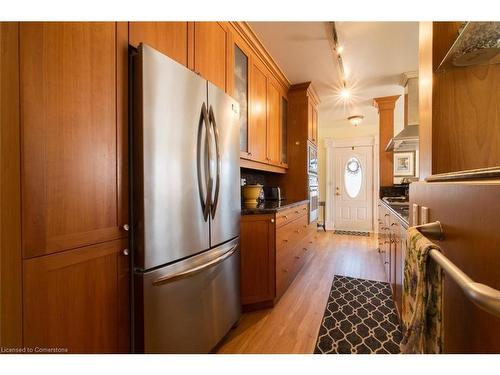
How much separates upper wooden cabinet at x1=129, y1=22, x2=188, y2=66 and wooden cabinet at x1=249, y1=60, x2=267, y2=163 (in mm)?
1066

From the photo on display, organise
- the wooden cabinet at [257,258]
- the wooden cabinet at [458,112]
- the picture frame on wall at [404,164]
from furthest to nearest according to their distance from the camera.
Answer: the picture frame on wall at [404,164]
the wooden cabinet at [257,258]
the wooden cabinet at [458,112]

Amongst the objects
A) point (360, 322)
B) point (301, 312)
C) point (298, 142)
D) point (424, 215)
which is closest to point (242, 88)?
point (298, 142)

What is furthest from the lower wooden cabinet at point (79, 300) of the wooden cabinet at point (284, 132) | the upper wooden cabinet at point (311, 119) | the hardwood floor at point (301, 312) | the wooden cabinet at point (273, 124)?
the upper wooden cabinet at point (311, 119)

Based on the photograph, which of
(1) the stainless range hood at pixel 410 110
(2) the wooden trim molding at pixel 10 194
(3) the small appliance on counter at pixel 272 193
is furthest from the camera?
(3) the small appliance on counter at pixel 272 193

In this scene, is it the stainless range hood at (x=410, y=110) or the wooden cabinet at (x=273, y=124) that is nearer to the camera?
the wooden cabinet at (x=273, y=124)

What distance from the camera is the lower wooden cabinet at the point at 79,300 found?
756mm

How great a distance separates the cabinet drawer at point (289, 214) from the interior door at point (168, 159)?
89 cm

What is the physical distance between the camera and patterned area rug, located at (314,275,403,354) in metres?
1.52

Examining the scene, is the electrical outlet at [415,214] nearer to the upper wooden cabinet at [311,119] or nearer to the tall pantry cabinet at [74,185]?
the tall pantry cabinet at [74,185]

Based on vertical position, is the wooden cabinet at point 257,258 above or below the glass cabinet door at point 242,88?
below

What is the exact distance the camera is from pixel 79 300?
0.87 meters

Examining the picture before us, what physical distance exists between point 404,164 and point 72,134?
5051 millimetres

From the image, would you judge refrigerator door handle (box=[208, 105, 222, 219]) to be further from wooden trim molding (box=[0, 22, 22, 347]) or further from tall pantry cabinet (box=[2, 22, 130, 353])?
wooden trim molding (box=[0, 22, 22, 347])

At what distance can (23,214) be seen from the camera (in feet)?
2.40
